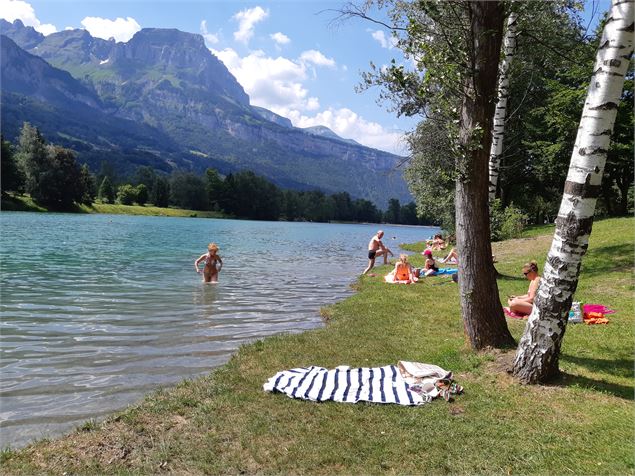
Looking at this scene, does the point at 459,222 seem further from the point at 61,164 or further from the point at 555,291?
the point at 61,164

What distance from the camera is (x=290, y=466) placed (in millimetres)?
5234

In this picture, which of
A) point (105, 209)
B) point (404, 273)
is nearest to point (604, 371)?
point (404, 273)

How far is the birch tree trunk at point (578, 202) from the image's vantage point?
639 centimetres

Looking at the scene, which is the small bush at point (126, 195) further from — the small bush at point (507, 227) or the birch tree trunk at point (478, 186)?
the birch tree trunk at point (478, 186)

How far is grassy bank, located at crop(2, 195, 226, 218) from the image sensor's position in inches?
3524

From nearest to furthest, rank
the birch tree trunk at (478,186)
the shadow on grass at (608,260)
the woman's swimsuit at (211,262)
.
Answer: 1. the birch tree trunk at (478,186)
2. the shadow on grass at (608,260)
3. the woman's swimsuit at (211,262)

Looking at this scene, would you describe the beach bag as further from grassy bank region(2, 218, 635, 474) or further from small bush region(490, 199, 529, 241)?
small bush region(490, 199, 529, 241)

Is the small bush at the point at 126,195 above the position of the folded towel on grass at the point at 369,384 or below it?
above

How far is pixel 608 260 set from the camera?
17.8m

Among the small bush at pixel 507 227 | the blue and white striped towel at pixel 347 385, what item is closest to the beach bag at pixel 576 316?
the blue and white striped towel at pixel 347 385

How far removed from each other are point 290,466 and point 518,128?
39.9m

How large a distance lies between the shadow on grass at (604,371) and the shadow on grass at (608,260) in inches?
369

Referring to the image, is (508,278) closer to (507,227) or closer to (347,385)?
(347,385)

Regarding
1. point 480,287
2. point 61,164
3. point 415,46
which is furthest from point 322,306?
point 61,164
